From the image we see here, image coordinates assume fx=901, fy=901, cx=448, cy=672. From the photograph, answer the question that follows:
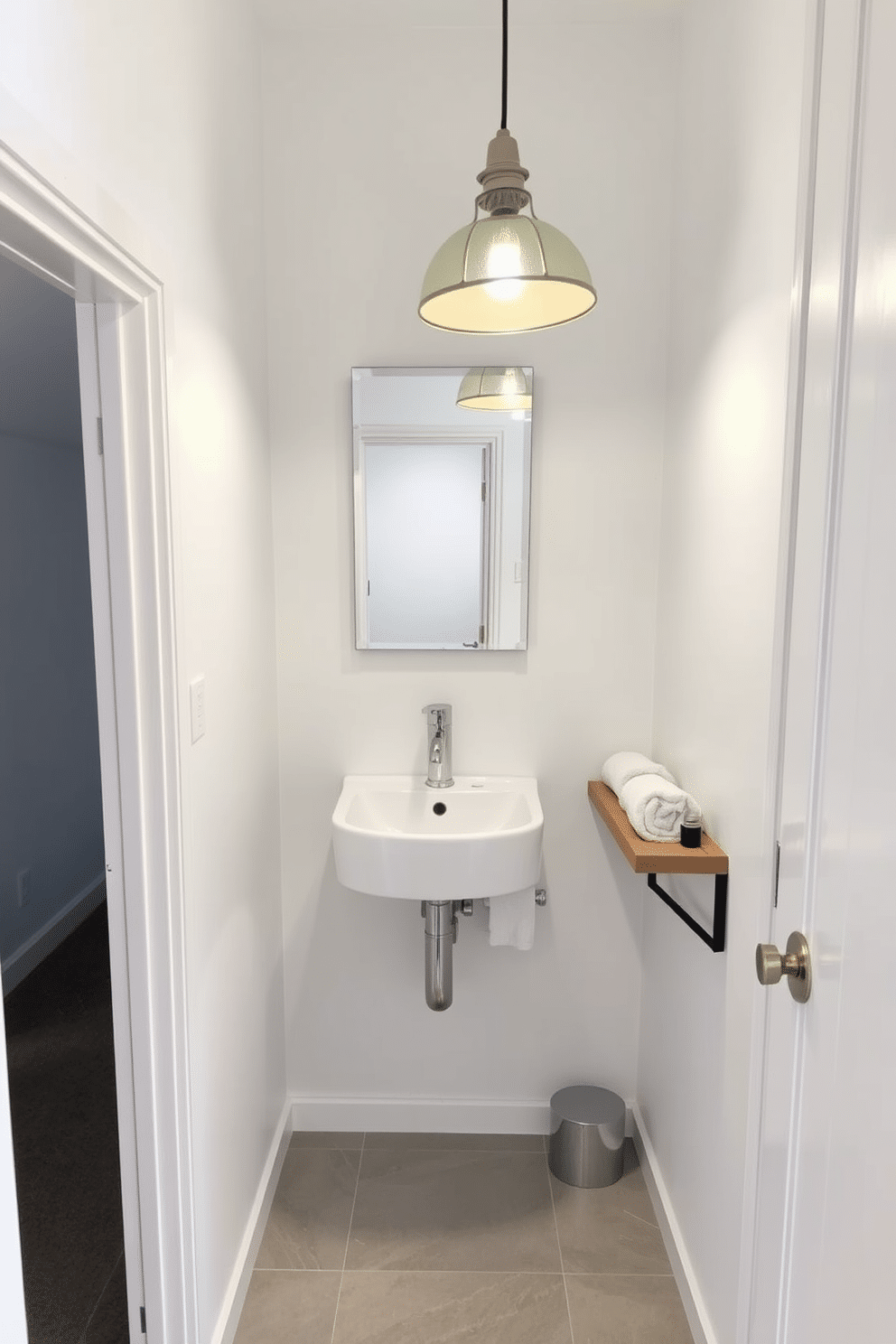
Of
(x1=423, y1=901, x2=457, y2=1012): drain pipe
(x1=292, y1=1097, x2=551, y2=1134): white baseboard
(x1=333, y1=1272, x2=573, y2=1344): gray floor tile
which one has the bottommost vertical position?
(x1=333, y1=1272, x2=573, y2=1344): gray floor tile

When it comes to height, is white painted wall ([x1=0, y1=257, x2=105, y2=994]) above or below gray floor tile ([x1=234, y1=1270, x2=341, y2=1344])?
above

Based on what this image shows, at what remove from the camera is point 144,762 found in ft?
4.49

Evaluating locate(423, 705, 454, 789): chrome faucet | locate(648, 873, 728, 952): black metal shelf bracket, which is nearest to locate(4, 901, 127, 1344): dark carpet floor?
locate(423, 705, 454, 789): chrome faucet

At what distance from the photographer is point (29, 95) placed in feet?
3.07

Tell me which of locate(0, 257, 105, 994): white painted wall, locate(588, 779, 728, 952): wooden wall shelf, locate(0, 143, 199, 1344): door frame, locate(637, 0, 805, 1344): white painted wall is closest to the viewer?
locate(0, 143, 199, 1344): door frame

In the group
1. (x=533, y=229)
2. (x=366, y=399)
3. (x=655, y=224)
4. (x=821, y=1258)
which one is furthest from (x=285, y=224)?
(x=821, y=1258)

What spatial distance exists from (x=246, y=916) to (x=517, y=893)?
65 centimetres

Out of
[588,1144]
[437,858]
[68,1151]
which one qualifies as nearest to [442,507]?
[437,858]

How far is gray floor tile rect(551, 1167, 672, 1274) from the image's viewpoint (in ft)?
6.49

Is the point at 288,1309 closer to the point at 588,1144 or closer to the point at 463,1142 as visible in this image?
the point at 463,1142

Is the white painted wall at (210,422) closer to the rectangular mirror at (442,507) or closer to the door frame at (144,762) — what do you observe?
the door frame at (144,762)

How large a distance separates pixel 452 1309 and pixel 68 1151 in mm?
1031

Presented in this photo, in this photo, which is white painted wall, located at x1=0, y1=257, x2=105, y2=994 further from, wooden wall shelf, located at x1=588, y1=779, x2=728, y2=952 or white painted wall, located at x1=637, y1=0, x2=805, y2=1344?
wooden wall shelf, located at x1=588, y1=779, x2=728, y2=952

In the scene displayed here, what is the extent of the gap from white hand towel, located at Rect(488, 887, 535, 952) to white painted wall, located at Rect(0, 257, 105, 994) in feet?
5.99
